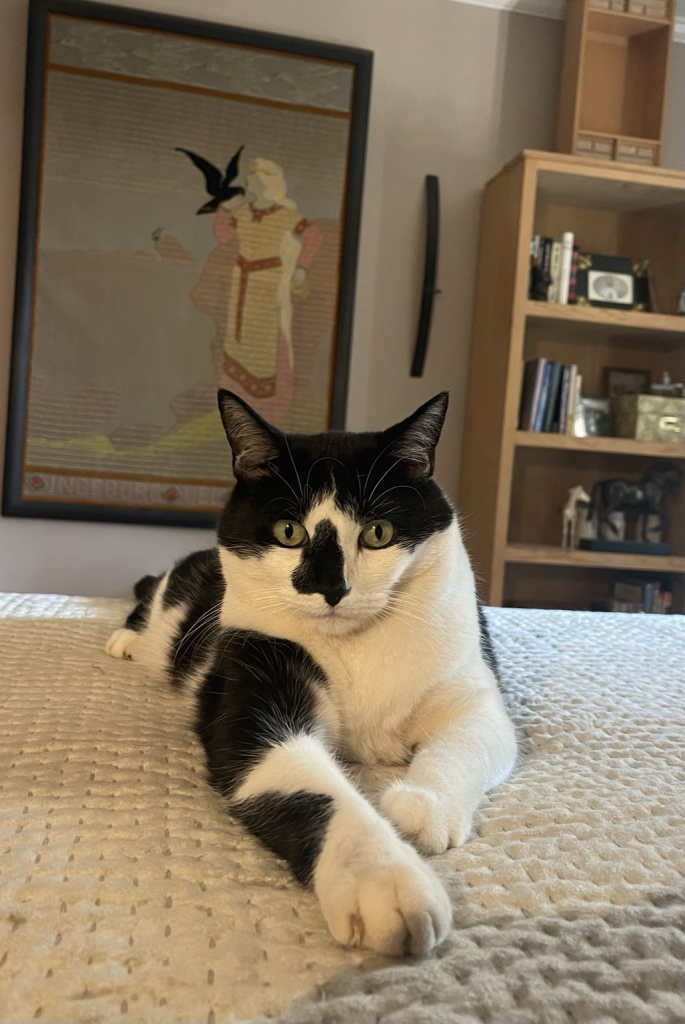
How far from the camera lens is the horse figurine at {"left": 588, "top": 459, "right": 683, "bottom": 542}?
8.62 ft

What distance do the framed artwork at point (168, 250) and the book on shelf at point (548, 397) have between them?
1.91 feet

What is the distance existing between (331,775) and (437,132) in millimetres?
2543

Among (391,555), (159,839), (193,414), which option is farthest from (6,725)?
(193,414)

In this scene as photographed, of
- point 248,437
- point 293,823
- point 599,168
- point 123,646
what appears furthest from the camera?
point 599,168

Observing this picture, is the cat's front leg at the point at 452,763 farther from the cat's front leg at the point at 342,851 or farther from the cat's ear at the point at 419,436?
the cat's ear at the point at 419,436

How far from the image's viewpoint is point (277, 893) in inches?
19.9

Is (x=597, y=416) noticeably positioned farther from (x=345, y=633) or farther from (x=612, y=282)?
(x=345, y=633)

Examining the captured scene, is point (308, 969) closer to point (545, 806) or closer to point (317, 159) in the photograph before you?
point (545, 806)

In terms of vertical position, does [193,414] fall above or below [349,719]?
above

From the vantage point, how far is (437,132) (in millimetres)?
2688

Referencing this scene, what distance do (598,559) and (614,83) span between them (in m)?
1.53

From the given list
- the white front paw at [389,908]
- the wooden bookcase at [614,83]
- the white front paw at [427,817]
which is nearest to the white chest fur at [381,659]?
the white front paw at [427,817]

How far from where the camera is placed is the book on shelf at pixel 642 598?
257cm

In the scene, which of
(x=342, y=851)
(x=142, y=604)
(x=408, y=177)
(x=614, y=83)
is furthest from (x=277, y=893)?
(x=614, y=83)
